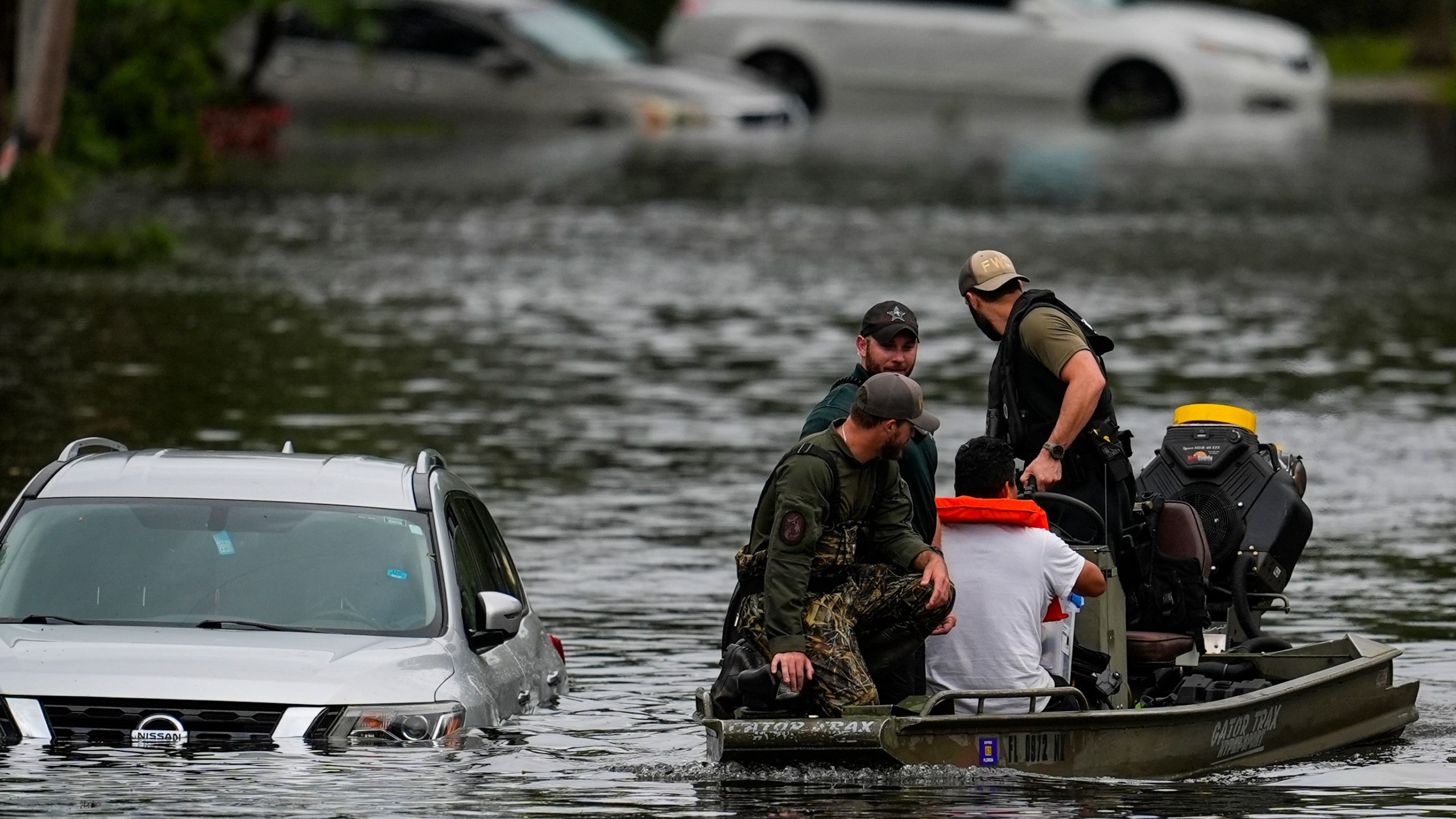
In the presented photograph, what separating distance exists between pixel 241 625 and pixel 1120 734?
2.98 meters

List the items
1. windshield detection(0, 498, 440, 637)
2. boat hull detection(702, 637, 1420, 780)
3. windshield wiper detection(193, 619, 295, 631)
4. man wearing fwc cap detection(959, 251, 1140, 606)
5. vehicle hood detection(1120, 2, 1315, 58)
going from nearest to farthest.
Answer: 1. boat hull detection(702, 637, 1420, 780)
2. windshield wiper detection(193, 619, 295, 631)
3. windshield detection(0, 498, 440, 637)
4. man wearing fwc cap detection(959, 251, 1140, 606)
5. vehicle hood detection(1120, 2, 1315, 58)

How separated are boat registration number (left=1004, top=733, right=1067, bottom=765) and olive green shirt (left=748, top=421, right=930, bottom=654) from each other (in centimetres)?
69

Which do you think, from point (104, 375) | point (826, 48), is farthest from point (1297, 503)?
point (826, 48)

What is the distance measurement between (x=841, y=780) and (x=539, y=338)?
14345mm

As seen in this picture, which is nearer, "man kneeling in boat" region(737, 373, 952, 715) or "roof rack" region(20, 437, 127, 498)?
"man kneeling in boat" region(737, 373, 952, 715)

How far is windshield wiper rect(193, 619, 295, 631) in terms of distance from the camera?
10227mm

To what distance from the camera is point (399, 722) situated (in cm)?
990

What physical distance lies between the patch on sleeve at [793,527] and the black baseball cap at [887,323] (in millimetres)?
923

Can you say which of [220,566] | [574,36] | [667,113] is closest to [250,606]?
[220,566]

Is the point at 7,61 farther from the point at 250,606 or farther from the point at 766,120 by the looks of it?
the point at 250,606

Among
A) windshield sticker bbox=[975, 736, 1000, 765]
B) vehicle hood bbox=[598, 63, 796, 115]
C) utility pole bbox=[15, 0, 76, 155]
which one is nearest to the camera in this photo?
windshield sticker bbox=[975, 736, 1000, 765]

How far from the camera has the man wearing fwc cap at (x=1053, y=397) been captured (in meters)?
11.5

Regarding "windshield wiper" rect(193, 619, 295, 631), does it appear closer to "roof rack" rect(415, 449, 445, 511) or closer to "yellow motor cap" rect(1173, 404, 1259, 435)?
"roof rack" rect(415, 449, 445, 511)

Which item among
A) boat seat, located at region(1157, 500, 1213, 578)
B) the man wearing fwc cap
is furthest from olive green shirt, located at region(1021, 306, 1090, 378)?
boat seat, located at region(1157, 500, 1213, 578)
